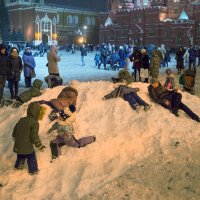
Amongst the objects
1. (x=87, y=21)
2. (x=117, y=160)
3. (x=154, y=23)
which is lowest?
(x=117, y=160)

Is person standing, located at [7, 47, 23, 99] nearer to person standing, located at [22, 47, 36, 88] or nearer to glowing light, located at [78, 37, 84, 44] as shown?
person standing, located at [22, 47, 36, 88]

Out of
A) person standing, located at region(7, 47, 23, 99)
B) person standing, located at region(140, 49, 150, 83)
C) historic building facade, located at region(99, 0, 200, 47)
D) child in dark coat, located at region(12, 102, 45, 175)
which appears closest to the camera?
child in dark coat, located at region(12, 102, 45, 175)

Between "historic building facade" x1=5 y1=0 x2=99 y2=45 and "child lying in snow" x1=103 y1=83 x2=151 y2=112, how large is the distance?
60.8 m

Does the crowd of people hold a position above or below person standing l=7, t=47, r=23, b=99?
below

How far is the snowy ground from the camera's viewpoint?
17.4 ft

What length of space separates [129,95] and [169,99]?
0.85 m

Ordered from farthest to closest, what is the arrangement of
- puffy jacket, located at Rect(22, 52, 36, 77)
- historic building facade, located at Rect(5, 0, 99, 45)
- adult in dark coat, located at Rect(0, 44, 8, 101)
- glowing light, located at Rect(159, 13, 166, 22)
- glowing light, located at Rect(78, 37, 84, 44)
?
glowing light, located at Rect(78, 37, 84, 44)
historic building facade, located at Rect(5, 0, 99, 45)
glowing light, located at Rect(159, 13, 166, 22)
puffy jacket, located at Rect(22, 52, 36, 77)
adult in dark coat, located at Rect(0, 44, 8, 101)

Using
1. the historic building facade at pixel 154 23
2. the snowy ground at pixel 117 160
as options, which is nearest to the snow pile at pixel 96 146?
the snowy ground at pixel 117 160

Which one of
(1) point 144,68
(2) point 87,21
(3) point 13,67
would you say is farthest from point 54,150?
(2) point 87,21

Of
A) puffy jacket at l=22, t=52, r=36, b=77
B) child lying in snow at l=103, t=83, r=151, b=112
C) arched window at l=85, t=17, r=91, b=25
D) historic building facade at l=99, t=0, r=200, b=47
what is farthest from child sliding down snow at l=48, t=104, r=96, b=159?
arched window at l=85, t=17, r=91, b=25

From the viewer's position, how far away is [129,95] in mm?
7859

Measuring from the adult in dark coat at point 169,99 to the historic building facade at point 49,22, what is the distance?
200ft

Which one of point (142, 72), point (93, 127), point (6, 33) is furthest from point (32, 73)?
point (6, 33)

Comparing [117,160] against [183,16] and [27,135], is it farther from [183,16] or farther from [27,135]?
[183,16]
